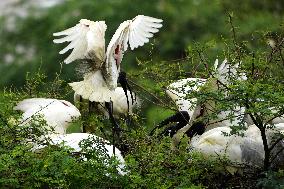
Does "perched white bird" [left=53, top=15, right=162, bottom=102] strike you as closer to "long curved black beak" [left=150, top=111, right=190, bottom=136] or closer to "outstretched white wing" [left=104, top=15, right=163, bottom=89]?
"outstretched white wing" [left=104, top=15, right=163, bottom=89]

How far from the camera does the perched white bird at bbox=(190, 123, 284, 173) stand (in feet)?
9.24

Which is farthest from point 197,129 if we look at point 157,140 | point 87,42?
point 87,42

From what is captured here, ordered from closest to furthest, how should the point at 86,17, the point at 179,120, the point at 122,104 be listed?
the point at 179,120 → the point at 122,104 → the point at 86,17

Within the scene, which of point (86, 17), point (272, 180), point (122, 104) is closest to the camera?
point (272, 180)

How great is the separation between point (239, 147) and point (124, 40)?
0.58 m

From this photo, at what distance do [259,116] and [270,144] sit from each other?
8.3 inches

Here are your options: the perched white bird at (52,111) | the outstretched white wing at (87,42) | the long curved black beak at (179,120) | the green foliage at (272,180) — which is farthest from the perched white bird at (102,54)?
the green foliage at (272,180)

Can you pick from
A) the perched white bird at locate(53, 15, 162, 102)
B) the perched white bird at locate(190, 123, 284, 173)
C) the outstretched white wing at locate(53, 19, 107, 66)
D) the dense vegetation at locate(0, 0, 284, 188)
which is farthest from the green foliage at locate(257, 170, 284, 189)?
the outstretched white wing at locate(53, 19, 107, 66)

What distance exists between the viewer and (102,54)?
3061 mm

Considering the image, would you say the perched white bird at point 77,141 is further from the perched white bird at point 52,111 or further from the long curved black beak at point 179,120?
the long curved black beak at point 179,120

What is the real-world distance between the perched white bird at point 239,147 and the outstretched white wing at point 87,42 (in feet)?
1.54

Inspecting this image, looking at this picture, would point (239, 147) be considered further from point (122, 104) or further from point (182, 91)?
point (122, 104)

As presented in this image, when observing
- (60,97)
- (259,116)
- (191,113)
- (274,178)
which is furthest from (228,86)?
(60,97)

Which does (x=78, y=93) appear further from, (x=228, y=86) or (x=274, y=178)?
(x=274, y=178)
